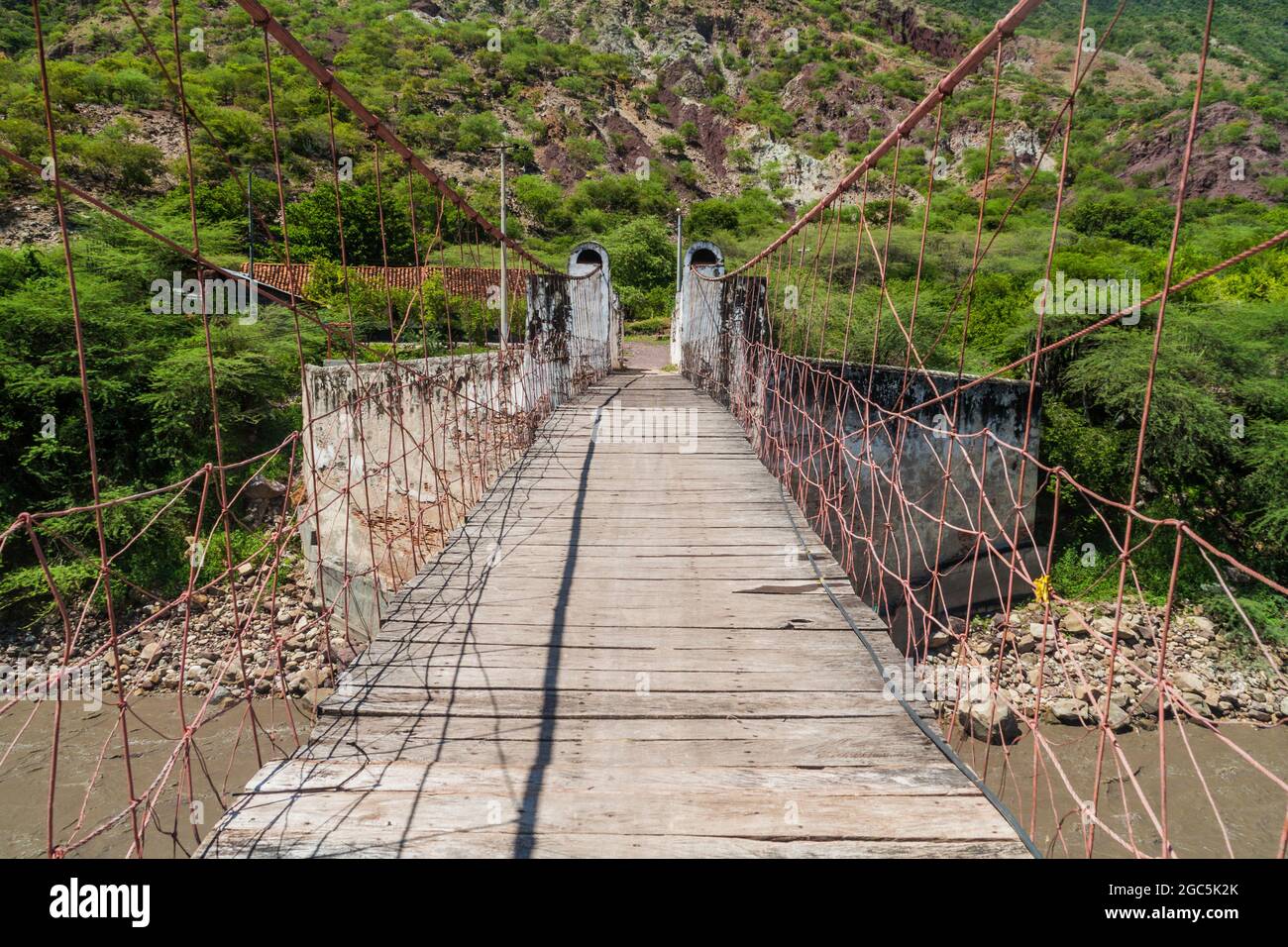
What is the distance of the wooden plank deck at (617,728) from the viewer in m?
1.34

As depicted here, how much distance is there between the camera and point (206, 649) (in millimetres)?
8148

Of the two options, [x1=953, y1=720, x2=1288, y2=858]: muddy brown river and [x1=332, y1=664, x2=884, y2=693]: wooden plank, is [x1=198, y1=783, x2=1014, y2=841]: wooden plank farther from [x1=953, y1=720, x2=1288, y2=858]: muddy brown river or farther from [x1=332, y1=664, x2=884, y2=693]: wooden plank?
[x1=953, y1=720, x2=1288, y2=858]: muddy brown river

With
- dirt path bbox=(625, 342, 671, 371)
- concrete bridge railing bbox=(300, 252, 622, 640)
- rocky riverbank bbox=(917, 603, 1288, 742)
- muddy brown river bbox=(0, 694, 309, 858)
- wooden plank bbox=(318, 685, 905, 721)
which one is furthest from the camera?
dirt path bbox=(625, 342, 671, 371)

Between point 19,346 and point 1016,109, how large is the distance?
4865 centimetres

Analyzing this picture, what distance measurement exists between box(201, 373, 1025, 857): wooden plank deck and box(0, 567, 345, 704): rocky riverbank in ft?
18.8

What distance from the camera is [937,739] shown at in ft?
5.32

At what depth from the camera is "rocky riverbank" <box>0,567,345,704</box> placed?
24.8ft

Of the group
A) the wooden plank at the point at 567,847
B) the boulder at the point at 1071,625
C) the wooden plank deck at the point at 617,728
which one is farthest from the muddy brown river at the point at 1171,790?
the wooden plank at the point at 567,847

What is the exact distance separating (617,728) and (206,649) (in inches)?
327

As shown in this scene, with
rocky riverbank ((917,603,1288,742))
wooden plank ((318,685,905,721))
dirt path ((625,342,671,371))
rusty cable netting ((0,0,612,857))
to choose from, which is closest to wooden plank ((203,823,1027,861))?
wooden plank ((318,685,905,721))

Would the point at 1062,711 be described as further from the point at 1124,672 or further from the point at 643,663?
the point at 643,663

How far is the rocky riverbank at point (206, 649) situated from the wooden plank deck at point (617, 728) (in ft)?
18.8

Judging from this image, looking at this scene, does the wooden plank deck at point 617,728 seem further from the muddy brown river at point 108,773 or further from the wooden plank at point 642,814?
the muddy brown river at point 108,773

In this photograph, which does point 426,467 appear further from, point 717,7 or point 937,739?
point 717,7
